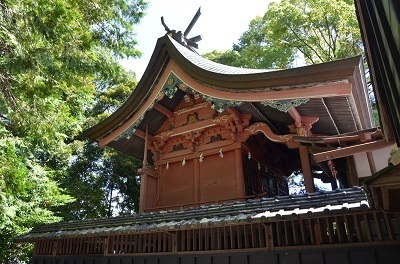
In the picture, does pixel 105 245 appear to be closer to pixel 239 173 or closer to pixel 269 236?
pixel 239 173

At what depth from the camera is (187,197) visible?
855 centimetres

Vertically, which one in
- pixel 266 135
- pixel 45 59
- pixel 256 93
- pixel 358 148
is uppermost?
pixel 45 59

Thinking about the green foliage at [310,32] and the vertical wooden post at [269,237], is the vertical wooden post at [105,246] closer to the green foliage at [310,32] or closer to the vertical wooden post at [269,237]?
the vertical wooden post at [269,237]

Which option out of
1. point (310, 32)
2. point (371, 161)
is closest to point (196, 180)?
point (371, 161)

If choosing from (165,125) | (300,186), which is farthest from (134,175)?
(300,186)

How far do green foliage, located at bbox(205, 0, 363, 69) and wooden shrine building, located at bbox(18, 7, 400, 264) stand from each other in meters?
8.36

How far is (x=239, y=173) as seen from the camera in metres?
7.86

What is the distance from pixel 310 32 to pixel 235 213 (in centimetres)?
1486

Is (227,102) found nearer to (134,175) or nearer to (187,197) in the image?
(187,197)

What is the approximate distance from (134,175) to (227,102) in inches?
504

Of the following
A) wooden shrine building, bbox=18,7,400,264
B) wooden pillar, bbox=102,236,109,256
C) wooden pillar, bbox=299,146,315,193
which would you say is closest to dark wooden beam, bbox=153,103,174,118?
wooden shrine building, bbox=18,7,400,264

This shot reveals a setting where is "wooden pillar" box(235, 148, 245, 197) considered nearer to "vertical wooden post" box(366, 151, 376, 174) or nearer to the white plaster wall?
the white plaster wall

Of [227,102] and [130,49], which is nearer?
[227,102]

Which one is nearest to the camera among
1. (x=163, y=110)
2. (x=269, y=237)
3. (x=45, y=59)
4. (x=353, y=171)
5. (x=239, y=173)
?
(x=269, y=237)
